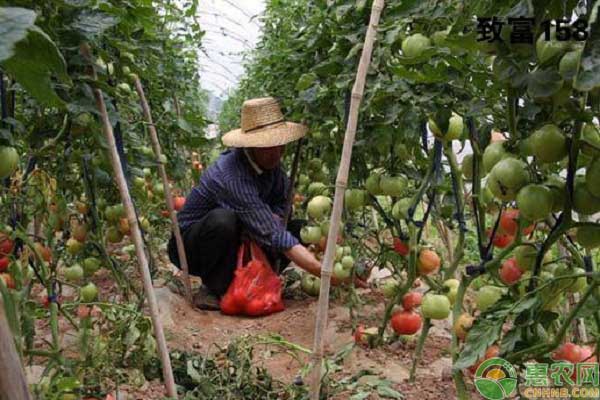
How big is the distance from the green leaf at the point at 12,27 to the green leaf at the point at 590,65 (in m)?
0.53

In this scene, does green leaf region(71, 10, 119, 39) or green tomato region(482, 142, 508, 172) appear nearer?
green tomato region(482, 142, 508, 172)

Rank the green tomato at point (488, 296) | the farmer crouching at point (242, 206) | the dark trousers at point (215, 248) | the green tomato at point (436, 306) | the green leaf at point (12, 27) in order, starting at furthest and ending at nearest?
1. the dark trousers at point (215, 248)
2. the farmer crouching at point (242, 206)
3. the green tomato at point (436, 306)
4. the green tomato at point (488, 296)
5. the green leaf at point (12, 27)

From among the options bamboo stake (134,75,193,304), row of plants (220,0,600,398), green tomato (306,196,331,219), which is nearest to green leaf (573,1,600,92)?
row of plants (220,0,600,398)

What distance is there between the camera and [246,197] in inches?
101

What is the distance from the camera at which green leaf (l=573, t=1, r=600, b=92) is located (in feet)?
2.15

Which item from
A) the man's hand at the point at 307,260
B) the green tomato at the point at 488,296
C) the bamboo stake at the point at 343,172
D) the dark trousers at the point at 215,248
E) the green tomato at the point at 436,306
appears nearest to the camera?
the bamboo stake at the point at 343,172

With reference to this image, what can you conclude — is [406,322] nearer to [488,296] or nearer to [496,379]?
[488,296]

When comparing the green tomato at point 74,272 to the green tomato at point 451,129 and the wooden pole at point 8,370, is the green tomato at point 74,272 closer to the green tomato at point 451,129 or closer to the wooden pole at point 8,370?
the green tomato at point 451,129

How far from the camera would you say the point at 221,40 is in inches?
301

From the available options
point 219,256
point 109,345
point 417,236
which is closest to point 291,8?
point 219,256

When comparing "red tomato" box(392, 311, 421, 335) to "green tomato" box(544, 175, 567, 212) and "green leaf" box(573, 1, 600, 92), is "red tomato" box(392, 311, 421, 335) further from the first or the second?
"green leaf" box(573, 1, 600, 92)

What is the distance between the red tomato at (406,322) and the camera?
192cm

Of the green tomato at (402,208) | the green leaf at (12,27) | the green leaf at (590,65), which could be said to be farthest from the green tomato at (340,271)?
the green leaf at (12,27)

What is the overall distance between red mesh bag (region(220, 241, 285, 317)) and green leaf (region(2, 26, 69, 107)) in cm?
211
